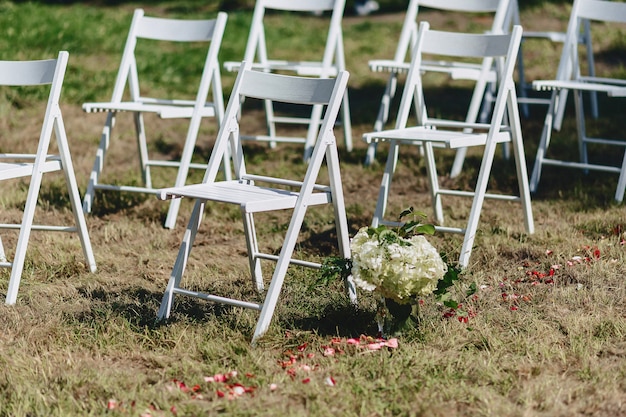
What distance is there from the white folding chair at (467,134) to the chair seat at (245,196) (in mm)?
963

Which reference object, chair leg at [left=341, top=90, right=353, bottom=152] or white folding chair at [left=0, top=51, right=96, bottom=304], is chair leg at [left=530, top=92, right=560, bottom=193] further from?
white folding chair at [left=0, top=51, right=96, bottom=304]

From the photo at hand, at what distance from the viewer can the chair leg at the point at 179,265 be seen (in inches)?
145

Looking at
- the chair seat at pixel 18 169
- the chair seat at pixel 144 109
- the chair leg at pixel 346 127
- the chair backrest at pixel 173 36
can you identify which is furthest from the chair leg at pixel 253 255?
the chair leg at pixel 346 127

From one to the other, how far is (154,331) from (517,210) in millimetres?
2676

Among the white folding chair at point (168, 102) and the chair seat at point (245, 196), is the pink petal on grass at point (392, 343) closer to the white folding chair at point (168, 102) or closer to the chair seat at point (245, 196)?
the chair seat at point (245, 196)

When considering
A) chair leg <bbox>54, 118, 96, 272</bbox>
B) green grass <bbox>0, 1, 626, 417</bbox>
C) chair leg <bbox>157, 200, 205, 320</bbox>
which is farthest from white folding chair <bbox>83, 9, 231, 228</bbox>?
chair leg <bbox>157, 200, 205, 320</bbox>

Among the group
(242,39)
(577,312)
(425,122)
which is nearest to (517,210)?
(425,122)

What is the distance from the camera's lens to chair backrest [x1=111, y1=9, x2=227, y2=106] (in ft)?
18.3

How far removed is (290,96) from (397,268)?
86cm

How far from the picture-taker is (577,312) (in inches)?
147

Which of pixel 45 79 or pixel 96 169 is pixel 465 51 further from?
pixel 96 169

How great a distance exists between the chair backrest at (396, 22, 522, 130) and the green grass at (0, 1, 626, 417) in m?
0.69

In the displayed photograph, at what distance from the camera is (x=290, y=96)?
3748 millimetres

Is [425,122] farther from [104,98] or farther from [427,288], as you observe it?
[104,98]
